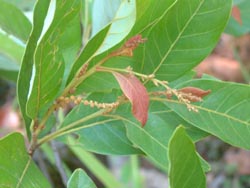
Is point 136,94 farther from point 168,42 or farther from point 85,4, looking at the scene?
point 85,4

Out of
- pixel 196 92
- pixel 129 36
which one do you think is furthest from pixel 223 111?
pixel 129 36

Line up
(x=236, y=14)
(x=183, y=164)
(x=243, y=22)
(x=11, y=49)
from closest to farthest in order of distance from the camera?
1. (x=183, y=164)
2. (x=11, y=49)
3. (x=236, y=14)
4. (x=243, y=22)

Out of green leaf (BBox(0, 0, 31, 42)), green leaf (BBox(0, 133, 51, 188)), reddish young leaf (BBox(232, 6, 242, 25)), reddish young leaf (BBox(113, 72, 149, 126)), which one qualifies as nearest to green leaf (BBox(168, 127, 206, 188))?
reddish young leaf (BBox(113, 72, 149, 126))

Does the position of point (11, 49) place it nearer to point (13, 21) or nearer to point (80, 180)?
point (13, 21)

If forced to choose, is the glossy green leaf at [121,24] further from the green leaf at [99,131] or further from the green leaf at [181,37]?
the green leaf at [99,131]

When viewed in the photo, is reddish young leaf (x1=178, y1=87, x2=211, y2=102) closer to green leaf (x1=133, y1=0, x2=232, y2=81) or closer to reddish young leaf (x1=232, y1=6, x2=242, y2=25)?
green leaf (x1=133, y1=0, x2=232, y2=81)

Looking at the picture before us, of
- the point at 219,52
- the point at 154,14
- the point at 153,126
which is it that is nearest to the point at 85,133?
the point at 153,126

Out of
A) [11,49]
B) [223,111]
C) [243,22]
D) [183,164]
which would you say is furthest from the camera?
[243,22]
